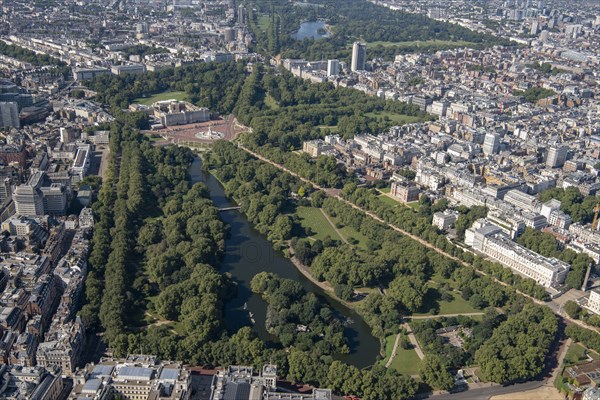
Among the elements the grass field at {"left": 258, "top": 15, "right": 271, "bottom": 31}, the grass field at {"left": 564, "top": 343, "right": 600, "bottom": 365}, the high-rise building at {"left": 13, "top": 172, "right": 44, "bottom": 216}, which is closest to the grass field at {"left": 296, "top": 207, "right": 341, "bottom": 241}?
the grass field at {"left": 564, "top": 343, "right": 600, "bottom": 365}

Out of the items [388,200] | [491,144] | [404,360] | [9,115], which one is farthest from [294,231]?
[9,115]

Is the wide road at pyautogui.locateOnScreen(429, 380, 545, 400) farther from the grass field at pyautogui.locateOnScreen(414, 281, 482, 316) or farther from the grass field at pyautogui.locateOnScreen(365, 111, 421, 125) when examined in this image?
the grass field at pyautogui.locateOnScreen(365, 111, 421, 125)

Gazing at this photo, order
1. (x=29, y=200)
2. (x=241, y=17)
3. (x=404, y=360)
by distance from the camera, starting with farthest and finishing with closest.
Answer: (x=241, y=17)
(x=29, y=200)
(x=404, y=360)

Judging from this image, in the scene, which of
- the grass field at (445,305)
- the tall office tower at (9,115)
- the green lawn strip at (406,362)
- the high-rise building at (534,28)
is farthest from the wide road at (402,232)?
the high-rise building at (534,28)

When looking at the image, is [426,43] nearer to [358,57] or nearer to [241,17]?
[358,57]

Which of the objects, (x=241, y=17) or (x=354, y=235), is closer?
(x=354, y=235)

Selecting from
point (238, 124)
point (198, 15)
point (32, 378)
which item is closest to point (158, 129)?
point (238, 124)

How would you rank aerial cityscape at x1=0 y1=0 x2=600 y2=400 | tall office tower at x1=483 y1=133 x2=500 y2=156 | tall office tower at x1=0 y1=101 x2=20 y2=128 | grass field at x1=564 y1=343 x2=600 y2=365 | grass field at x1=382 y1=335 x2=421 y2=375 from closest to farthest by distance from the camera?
aerial cityscape at x1=0 y1=0 x2=600 y2=400
grass field at x1=382 y1=335 x2=421 y2=375
grass field at x1=564 y1=343 x2=600 y2=365
tall office tower at x1=483 y1=133 x2=500 y2=156
tall office tower at x1=0 y1=101 x2=20 y2=128
